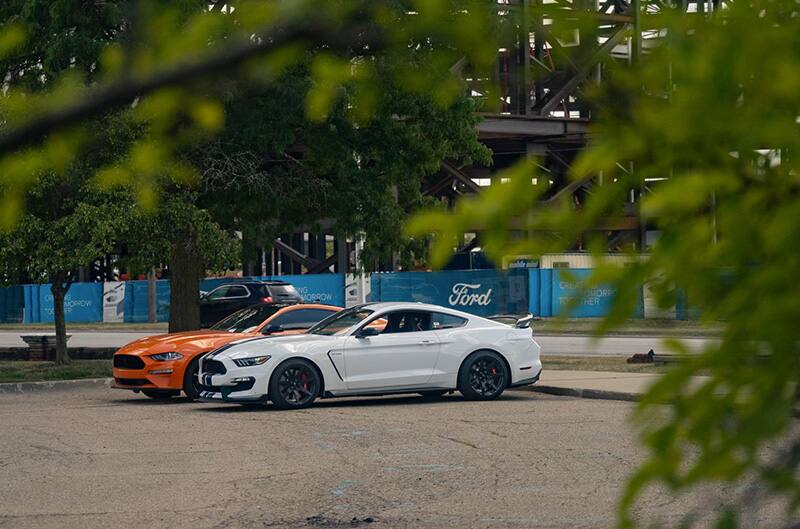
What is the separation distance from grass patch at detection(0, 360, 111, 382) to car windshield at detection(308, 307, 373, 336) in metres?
7.14

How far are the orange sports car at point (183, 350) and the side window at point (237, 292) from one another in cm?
2059

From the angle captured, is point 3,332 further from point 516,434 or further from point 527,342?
point 516,434

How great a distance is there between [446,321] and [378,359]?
3.99 feet

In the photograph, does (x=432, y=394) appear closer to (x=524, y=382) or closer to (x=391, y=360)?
(x=524, y=382)

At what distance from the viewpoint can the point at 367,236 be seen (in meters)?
27.2

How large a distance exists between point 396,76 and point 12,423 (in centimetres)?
1498

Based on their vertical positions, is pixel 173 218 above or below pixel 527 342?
above

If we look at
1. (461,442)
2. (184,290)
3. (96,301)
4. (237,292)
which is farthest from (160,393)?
(96,301)

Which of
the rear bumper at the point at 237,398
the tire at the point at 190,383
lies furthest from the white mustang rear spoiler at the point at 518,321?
the tire at the point at 190,383

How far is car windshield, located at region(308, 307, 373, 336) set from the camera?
1855 centimetres

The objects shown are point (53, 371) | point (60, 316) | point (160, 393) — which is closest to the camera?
point (160, 393)

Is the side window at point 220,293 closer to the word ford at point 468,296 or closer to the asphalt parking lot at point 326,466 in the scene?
the word ford at point 468,296

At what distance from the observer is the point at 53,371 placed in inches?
997

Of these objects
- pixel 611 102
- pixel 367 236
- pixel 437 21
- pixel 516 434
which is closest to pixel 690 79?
pixel 611 102
